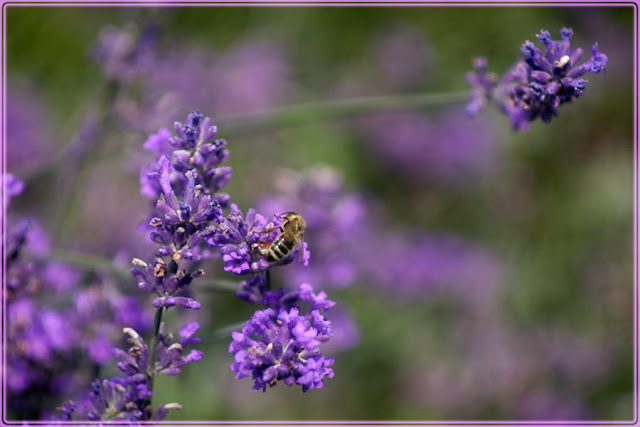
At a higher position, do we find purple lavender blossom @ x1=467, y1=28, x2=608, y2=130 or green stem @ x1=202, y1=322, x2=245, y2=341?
purple lavender blossom @ x1=467, y1=28, x2=608, y2=130

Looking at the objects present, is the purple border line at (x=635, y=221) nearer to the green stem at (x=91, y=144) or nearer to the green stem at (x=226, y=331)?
the green stem at (x=226, y=331)

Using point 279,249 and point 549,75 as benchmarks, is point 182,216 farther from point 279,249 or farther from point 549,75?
point 549,75

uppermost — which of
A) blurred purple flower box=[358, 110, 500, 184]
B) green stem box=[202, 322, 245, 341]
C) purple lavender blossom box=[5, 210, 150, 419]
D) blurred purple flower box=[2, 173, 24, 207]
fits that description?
blurred purple flower box=[358, 110, 500, 184]

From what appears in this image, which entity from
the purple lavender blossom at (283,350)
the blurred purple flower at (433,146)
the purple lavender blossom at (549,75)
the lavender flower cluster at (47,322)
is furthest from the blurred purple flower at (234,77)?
the purple lavender blossom at (283,350)

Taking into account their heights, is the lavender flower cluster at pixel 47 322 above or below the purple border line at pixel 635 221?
below

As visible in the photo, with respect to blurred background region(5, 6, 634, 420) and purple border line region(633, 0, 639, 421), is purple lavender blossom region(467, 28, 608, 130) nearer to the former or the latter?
blurred background region(5, 6, 634, 420)

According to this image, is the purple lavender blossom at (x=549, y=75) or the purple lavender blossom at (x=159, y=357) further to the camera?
the purple lavender blossom at (x=549, y=75)

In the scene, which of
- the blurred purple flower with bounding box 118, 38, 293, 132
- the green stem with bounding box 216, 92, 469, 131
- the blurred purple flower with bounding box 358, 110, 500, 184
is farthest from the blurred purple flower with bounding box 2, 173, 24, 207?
the blurred purple flower with bounding box 358, 110, 500, 184
